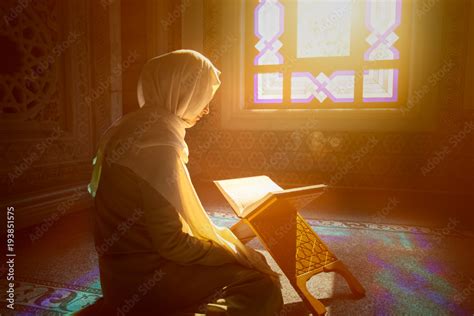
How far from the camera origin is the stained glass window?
4.19 metres

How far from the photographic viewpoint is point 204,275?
3.87 ft

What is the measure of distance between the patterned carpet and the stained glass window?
226 cm

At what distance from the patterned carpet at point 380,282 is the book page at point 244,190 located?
1.63 ft

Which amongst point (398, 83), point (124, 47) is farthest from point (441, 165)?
point (124, 47)

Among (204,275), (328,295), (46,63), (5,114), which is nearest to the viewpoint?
(204,275)

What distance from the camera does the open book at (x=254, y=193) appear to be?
1318 millimetres

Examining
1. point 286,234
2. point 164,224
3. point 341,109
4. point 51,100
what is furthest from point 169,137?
point 341,109

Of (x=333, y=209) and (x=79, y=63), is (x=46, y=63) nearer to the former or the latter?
(x=79, y=63)

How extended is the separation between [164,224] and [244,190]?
26.8 inches

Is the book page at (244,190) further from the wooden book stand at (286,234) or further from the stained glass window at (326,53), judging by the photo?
the stained glass window at (326,53)

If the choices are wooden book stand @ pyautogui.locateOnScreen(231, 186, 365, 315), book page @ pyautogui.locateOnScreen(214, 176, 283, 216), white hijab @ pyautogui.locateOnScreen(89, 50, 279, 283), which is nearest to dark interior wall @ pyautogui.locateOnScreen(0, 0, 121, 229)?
book page @ pyautogui.locateOnScreen(214, 176, 283, 216)

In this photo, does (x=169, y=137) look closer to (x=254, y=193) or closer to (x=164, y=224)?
(x=164, y=224)

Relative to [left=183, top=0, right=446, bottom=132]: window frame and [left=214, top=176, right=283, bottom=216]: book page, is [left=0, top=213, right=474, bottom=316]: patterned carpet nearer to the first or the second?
[left=214, top=176, right=283, bottom=216]: book page

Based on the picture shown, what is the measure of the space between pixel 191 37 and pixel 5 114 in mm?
2585
